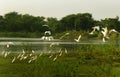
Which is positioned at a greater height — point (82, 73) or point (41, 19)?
point (41, 19)

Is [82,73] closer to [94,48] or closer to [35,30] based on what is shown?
[94,48]

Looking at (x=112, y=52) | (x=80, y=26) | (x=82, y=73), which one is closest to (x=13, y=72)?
(x=82, y=73)

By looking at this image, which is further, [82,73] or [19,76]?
[82,73]

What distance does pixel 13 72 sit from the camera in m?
9.76

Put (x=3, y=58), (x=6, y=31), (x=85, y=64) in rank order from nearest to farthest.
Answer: (x=85, y=64), (x=3, y=58), (x=6, y=31)

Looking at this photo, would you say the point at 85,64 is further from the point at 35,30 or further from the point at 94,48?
the point at 35,30

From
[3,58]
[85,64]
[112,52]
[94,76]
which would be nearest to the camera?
[94,76]

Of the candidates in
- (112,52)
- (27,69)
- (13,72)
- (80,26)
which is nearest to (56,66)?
(27,69)

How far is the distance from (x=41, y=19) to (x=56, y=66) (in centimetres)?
4434

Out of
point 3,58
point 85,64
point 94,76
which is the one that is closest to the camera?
point 94,76

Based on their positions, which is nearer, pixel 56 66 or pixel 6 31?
pixel 56 66

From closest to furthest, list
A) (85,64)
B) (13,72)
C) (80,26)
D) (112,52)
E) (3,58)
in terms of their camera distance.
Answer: (13,72), (85,64), (3,58), (112,52), (80,26)

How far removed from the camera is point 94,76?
8.52m

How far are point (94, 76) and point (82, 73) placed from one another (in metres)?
1.27
